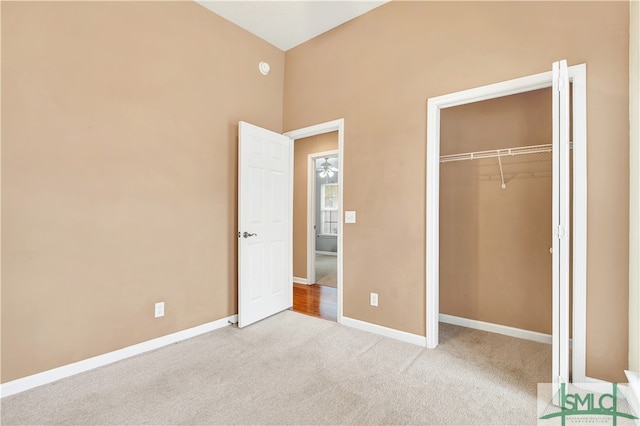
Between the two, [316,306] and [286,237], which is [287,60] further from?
[316,306]

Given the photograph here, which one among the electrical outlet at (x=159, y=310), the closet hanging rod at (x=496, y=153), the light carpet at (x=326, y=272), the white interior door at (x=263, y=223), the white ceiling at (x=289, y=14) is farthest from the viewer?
the light carpet at (x=326, y=272)

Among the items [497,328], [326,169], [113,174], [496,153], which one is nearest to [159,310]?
[113,174]

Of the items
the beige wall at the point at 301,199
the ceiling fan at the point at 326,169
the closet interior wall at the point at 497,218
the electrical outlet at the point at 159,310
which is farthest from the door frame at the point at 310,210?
the ceiling fan at the point at 326,169

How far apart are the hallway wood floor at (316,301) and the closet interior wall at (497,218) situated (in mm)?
1306

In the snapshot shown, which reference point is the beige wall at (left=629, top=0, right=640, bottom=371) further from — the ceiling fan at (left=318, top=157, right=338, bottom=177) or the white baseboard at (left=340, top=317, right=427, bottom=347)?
the ceiling fan at (left=318, top=157, right=338, bottom=177)

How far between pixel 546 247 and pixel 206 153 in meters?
3.37

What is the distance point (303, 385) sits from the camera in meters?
2.04

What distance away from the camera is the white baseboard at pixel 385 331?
269cm

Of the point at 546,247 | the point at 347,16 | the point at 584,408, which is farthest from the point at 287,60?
the point at 584,408

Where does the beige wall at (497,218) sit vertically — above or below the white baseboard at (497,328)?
above

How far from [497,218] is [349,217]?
1.49 meters

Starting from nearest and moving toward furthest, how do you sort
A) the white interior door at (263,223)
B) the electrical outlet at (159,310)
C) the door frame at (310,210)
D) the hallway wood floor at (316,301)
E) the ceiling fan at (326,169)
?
the electrical outlet at (159,310)
the white interior door at (263,223)
the hallway wood floor at (316,301)
the door frame at (310,210)
the ceiling fan at (326,169)

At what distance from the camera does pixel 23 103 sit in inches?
77.8

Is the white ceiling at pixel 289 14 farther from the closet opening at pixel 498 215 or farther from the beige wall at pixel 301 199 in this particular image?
the beige wall at pixel 301 199
